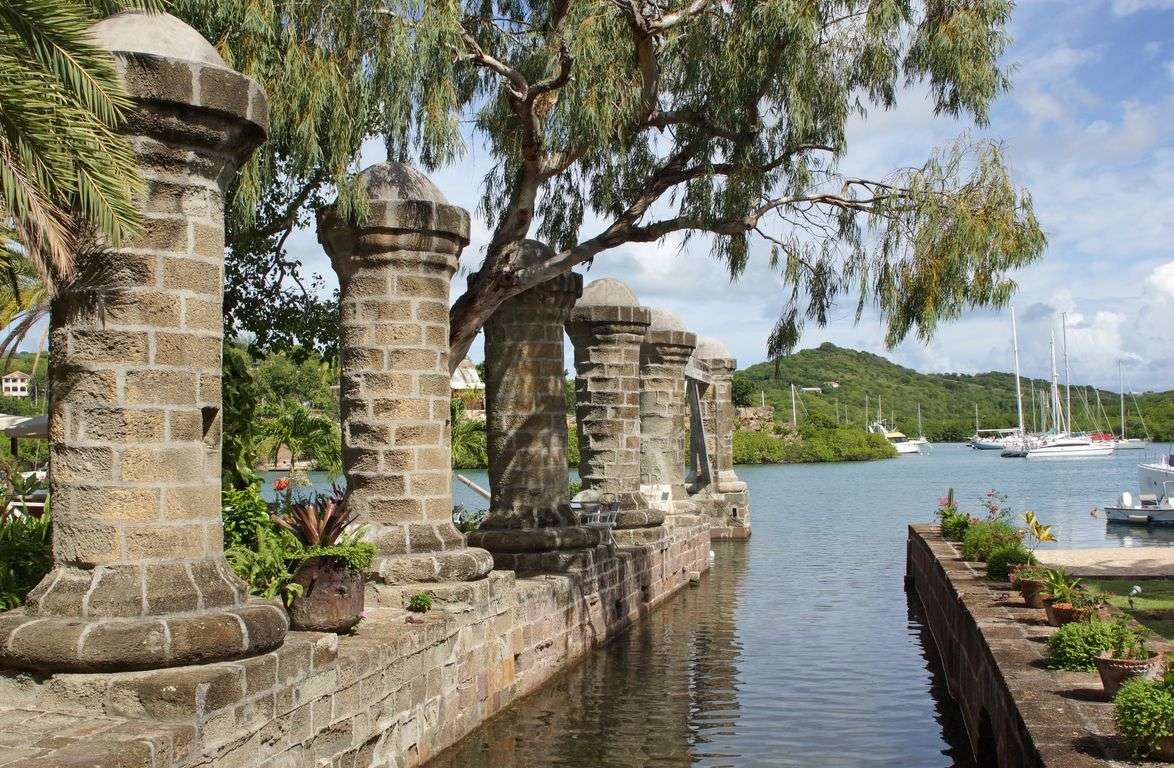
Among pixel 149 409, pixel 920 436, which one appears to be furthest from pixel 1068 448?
pixel 149 409

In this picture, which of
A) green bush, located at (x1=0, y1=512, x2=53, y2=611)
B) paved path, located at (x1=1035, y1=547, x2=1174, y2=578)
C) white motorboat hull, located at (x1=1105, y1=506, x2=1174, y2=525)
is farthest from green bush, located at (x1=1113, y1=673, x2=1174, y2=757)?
white motorboat hull, located at (x1=1105, y1=506, x2=1174, y2=525)

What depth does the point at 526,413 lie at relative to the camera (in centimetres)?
1315

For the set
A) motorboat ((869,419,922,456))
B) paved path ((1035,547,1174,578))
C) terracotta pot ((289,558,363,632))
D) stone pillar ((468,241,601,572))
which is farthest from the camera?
motorboat ((869,419,922,456))

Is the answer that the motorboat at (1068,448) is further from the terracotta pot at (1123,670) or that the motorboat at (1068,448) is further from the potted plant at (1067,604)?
the terracotta pot at (1123,670)

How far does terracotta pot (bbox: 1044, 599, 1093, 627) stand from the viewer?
895cm

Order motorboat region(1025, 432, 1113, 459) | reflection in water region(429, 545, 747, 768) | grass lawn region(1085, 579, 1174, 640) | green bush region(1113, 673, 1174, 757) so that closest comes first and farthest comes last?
green bush region(1113, 673, 1174, 757), reflection in water region(429, 545, 747, 768), grass lawn region(1085, 579, 1174, 640), motorboat region(1025, 432, 1113, 459)

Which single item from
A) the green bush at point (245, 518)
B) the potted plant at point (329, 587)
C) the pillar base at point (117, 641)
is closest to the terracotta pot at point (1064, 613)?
the potted plant at point (329, 587)

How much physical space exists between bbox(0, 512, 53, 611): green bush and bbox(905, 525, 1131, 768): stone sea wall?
5480 mm

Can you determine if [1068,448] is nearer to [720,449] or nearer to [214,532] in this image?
[720,449]

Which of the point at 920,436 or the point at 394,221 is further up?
the point at 394,221

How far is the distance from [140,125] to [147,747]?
2981 millimetres

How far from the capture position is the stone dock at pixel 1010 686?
20.3 feet

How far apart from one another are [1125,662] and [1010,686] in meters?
0.81

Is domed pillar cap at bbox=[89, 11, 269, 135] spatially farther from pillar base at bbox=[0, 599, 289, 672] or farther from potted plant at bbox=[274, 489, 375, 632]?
potted plant at bbox=[274, 489, 375, 632]
